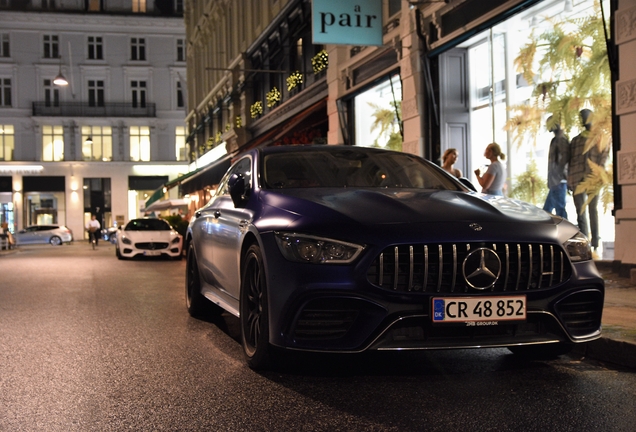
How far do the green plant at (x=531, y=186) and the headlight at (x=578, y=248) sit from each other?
22.5 feet

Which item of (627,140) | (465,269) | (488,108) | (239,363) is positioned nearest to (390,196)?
(465,269)

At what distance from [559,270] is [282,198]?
72.0 inches

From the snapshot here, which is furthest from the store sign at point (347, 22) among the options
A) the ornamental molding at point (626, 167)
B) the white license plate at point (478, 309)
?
the white license plate at point (478, 309)

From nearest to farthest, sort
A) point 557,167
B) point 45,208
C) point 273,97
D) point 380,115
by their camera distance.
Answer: point 557,167, point 380,115, point 273,97, point 45,208

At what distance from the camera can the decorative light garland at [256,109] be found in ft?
99.6

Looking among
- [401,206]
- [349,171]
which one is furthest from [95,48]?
[401,206]

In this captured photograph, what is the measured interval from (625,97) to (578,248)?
18.0 feet

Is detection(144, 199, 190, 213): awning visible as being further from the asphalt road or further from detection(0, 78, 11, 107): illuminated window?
the asphalt road

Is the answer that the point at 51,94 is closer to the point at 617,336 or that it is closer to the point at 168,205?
the point at 168,205

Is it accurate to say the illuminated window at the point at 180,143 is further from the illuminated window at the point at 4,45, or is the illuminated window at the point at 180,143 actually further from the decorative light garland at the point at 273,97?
the decorative light garland at the point at 273,97

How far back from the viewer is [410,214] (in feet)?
16.4

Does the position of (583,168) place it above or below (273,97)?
below

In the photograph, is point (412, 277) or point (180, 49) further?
point (180, 49)

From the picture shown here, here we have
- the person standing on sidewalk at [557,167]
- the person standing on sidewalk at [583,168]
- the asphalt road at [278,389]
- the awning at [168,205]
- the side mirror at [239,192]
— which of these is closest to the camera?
the asphalt road at [278,389]
